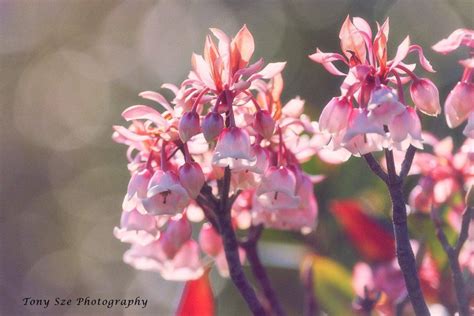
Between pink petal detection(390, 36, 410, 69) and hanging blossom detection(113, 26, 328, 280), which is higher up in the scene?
pink petal detection(390, 36, 410, 69)

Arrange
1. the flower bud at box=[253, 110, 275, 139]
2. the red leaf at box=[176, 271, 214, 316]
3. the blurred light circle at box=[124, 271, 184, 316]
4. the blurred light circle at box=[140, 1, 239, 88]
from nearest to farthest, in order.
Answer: the flower bud at box=[253, 110, 275, 139]
the red leaf at box=[176, 271, 214, 316]
the blurred light circle at box=[124, 271, 184, 316]
the blurred light circle at box=[140, 1, 239, 88]

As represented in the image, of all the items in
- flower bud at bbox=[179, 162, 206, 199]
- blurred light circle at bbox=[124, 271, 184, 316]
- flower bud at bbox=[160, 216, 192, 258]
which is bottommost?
blurred light circle at bbox=[124, 271, 184, 316]

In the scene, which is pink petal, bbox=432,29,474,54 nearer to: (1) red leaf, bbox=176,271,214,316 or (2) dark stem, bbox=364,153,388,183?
(2) dark stem, bbox=364,153,388,183

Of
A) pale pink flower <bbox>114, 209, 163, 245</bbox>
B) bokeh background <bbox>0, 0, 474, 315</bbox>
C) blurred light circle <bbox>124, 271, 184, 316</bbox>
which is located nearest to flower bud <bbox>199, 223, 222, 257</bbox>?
→ pale pink flower <bbox>114, 209, 163, 245</bbox>

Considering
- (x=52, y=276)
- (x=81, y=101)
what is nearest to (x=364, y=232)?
(x=52, y=276)

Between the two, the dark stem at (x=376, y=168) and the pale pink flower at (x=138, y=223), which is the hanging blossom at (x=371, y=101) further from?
the pale pink flower at (x=138, y=223)

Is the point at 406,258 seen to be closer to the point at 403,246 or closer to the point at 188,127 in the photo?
the point at 403,246

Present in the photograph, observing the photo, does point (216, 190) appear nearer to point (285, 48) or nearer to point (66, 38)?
point (285, 48)
